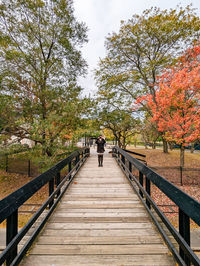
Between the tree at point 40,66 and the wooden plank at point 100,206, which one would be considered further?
the tree at point 40,66

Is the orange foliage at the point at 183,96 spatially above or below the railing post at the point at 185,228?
above

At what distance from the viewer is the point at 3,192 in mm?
10031

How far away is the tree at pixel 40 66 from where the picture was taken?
8453 mm

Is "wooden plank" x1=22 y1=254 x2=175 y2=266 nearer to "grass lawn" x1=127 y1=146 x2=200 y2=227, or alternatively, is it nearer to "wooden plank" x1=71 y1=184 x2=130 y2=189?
"wooden plank" x1=71 y1=184 x2=130 y2=189

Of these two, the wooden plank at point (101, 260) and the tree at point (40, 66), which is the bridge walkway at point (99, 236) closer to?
the wooden plank at point (101, 260)

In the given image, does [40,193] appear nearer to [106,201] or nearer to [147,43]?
[106,201]

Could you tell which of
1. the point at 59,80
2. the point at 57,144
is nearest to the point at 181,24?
the point at 59,80

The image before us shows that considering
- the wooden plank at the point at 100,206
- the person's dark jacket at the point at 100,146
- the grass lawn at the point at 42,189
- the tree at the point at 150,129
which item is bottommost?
the grass lawn at the point at 42,189

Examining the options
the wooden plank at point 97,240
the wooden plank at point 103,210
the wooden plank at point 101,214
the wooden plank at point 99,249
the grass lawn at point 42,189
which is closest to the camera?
the wooden plank at point 99,249

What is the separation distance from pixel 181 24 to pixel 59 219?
17525 millimetres

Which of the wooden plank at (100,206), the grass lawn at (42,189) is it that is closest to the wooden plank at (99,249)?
the wooden plank at (100,206)

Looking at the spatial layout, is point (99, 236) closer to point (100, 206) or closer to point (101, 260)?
point (101, 260)

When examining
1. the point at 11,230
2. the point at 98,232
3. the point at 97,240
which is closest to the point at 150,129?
the point at 98,232

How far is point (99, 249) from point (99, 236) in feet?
0.96
